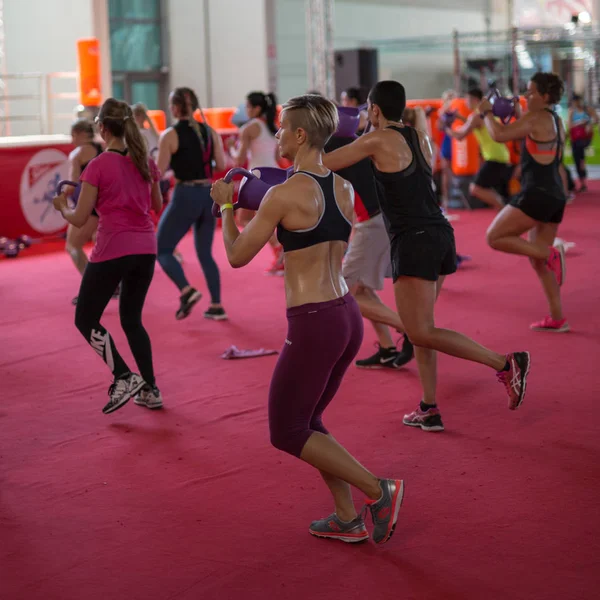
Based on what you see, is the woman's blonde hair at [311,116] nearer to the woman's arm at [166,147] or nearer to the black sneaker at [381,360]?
the black sneaker at [381,360]

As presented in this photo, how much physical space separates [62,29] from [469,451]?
15.9 meters

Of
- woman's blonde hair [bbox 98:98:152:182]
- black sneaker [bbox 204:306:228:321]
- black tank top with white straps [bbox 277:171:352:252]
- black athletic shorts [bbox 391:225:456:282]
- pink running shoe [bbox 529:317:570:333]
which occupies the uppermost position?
woman's blonde hair [bbox 98:98:152:182]

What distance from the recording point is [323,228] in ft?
9.66

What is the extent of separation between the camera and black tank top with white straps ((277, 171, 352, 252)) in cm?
294

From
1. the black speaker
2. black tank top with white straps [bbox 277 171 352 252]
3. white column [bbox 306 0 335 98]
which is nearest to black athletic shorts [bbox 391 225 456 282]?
black tank top with white straps [bbox 277 171 352 252]

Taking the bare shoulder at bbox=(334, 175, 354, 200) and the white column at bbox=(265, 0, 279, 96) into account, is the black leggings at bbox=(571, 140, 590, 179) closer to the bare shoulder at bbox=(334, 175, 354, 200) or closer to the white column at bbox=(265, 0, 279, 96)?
the white column at bbox=(265, 0, 279, 96)

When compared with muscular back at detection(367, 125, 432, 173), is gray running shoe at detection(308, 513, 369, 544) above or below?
below

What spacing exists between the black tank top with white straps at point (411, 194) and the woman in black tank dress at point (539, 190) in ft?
6.18

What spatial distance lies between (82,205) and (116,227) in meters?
0.19

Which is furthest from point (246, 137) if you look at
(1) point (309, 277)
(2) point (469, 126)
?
(1) point (309, 277)

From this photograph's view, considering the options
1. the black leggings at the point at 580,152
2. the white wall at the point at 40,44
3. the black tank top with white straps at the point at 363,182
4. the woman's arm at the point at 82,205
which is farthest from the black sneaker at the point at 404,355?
the white wall at the point at 40,44

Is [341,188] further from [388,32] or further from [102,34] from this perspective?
[388,32]

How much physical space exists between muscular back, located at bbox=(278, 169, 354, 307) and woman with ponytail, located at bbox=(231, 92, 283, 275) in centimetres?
479

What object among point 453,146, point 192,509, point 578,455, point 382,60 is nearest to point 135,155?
point 192,509
